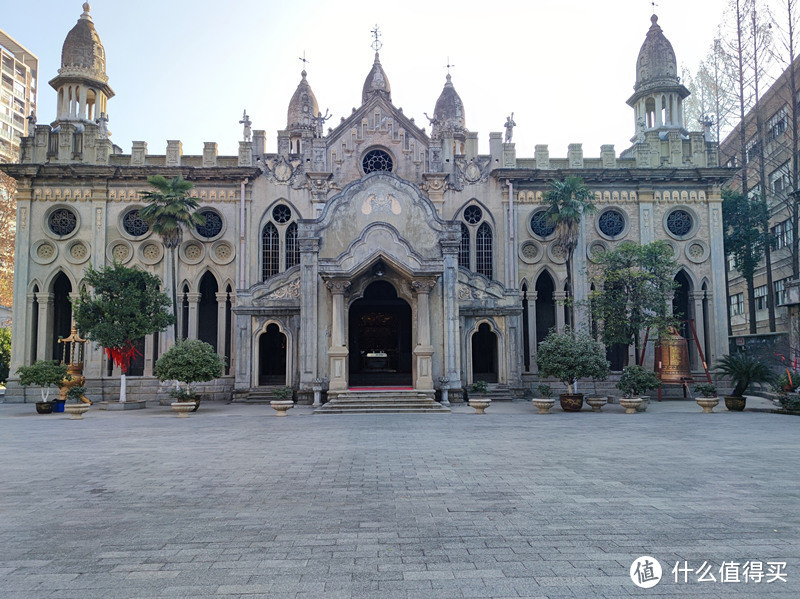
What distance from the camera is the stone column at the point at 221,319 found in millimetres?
32963

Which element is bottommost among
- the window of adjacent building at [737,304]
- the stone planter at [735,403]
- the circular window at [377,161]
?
the stone planter at [735,403]

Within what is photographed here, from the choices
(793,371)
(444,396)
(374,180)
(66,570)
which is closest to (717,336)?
(793,371)

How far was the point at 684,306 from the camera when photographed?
35281 mm

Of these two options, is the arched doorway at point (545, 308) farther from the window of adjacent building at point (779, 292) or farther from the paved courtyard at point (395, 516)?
the window of adjacent building at point (779, 292)

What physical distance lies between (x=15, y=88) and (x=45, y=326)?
7606cm

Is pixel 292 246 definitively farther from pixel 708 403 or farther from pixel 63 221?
pixel 708 403

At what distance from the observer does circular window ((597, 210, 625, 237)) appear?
35.2 meters

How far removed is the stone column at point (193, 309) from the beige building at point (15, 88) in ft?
209

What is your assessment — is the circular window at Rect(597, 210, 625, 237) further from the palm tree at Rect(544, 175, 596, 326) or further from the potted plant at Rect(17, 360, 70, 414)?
the potted plant at Rect(17, 360, 70, 414)

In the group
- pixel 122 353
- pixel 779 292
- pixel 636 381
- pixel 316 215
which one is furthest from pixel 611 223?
pixel 122 353

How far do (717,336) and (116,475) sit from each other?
33.8 m

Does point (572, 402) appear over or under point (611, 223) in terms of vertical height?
under

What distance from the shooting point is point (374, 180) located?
27.2 metres

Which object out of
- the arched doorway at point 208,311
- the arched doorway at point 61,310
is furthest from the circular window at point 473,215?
the arched doorway at point 61,310
